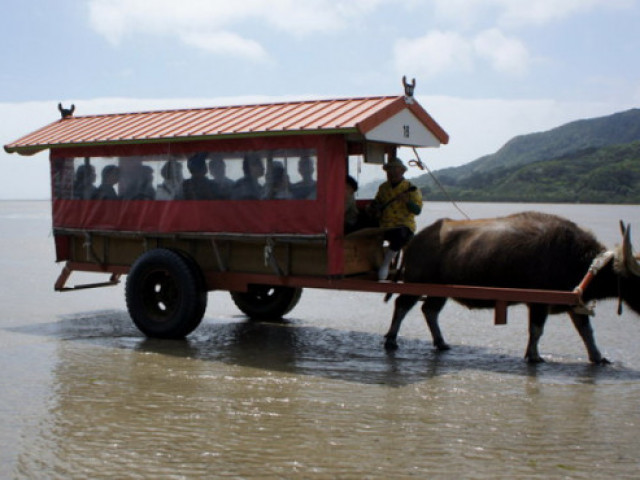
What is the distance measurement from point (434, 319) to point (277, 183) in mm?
2380

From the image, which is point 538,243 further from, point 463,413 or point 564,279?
point 463,413

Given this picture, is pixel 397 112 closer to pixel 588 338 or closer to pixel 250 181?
pixel 250 181

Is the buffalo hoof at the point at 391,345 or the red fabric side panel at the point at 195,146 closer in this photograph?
the red fabric side panel at the point at 195,146

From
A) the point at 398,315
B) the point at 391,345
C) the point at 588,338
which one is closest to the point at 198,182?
the point at 398,315

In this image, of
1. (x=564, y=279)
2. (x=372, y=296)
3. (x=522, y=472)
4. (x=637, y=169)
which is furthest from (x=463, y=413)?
(x=637, y=169)

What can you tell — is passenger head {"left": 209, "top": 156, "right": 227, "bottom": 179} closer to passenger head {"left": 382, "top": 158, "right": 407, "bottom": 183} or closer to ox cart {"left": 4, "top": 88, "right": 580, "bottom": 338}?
ox cart {"left": 4, "top": 88, "right": 580, "bottom": 338}

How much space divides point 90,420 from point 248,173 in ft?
12.1

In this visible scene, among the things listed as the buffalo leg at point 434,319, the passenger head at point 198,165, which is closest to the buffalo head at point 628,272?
the buffalo leg at point 434,319

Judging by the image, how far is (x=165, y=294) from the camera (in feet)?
31.5

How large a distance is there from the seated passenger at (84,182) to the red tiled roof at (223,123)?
39cm

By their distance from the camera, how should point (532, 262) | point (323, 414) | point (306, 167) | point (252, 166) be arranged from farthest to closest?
point (252, 166), point (306, 167), point (532, 262), point (323, 414)

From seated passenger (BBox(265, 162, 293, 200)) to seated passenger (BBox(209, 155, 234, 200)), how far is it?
1.79ft

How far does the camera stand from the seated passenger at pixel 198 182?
29.6ft

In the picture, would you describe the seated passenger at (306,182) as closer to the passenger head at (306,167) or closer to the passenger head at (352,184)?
the passenger head at (306,167)
